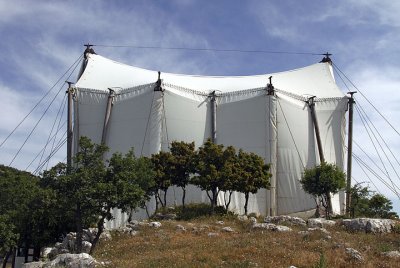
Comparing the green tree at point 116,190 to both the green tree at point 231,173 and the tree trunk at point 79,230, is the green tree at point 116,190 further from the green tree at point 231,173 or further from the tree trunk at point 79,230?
the green tree at point 231,173

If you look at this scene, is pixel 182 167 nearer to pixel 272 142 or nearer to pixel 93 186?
pixel 272 142

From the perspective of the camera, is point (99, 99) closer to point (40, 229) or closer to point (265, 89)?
point (265, 89)

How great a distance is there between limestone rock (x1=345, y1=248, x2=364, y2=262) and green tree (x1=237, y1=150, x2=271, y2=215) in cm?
1489

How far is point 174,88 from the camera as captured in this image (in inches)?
1863

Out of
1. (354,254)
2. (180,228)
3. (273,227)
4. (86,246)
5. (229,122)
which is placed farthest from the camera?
(229,122)

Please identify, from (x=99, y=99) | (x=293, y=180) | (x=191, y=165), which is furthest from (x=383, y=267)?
(x=99, y=99)

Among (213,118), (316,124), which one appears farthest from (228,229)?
(316,124)

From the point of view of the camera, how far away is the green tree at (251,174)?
34.9 m

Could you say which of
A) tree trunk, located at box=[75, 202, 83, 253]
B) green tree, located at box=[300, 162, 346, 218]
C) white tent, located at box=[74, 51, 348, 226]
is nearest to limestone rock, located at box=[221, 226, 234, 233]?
tree trunk, located at box=[75, 202, 83, 253]

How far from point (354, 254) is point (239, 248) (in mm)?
4563

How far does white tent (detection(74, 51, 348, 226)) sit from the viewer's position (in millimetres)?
44625

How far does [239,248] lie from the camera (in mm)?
21016

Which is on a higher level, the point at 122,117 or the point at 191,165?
the point at 122,117

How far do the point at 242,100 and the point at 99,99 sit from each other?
13564mm
